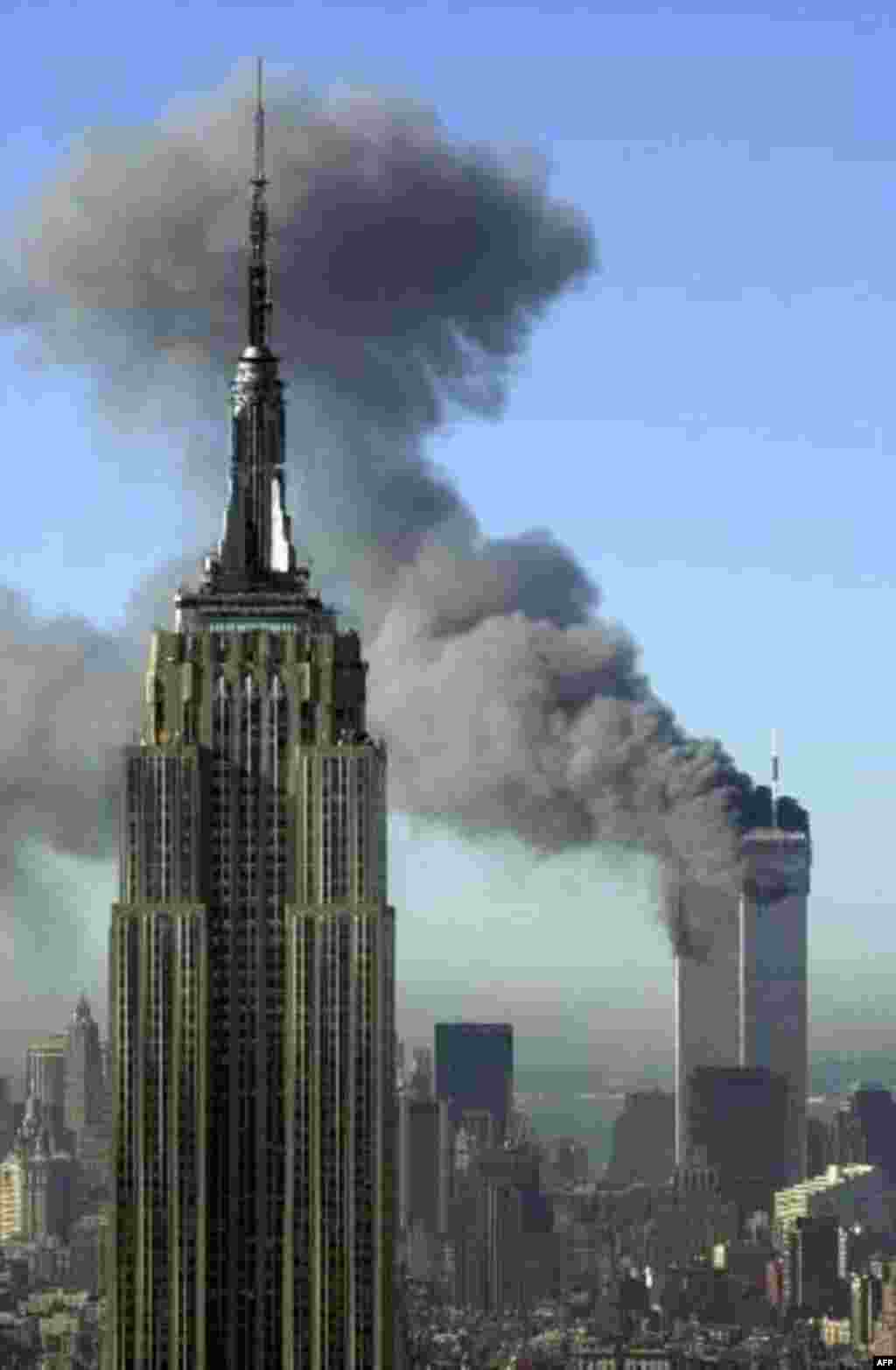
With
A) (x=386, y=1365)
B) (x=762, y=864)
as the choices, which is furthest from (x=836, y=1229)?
(x=386, y=1365)

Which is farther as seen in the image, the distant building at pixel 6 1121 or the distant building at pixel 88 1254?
the distant building at pixel 6 1121

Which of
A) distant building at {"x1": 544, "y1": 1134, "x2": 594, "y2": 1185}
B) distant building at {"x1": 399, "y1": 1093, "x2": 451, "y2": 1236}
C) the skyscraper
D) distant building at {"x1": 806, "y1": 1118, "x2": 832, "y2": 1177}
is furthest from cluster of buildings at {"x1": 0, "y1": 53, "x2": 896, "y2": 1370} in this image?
distant building at {"x1": 806, "y1": 1118, "x2": 832, "y2": 1177}

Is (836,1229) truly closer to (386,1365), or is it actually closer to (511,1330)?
(511,1330)

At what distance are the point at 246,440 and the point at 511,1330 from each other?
18.1 metres

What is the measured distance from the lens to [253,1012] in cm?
3816

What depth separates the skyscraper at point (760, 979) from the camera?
142ft

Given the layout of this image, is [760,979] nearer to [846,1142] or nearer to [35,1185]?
[35,1185]

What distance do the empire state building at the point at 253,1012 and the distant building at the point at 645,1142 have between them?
1621 cm

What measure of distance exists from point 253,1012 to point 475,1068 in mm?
13014

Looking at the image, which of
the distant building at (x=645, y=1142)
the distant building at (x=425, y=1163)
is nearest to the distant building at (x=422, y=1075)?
the distant building at (x=425, y=1163)

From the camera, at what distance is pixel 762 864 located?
42750mm

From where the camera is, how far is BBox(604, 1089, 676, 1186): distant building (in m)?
55.3

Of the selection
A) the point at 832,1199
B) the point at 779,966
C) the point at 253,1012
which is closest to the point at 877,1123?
the point at 832,1199

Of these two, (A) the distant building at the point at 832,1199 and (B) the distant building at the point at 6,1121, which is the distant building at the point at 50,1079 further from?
(A) the distant building at the point at 832,1199
